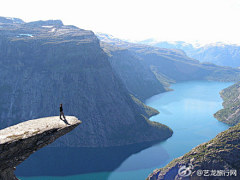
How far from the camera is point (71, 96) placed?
17988 cm

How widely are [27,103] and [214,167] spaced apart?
503 feet

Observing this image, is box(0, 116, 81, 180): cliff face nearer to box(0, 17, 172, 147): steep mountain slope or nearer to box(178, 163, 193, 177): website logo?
box(178, 163, 193, 177): website logo

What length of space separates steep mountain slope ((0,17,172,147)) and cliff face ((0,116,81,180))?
144462 millimetres

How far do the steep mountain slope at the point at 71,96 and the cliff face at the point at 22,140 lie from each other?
144 m

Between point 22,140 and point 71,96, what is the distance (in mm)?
160384

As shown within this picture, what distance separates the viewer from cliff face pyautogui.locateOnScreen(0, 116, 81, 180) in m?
21.9

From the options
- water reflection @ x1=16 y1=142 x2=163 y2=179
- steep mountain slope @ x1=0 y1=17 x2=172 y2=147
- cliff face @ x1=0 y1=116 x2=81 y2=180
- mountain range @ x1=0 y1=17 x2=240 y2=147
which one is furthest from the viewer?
steep mountain slope @ x1=0 y1=17 x2=172 y2=147

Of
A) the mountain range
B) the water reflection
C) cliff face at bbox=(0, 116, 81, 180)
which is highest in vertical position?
cliff face at bbox=(0, 116, 81, 180)

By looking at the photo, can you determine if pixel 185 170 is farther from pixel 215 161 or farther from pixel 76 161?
pixel 76 161

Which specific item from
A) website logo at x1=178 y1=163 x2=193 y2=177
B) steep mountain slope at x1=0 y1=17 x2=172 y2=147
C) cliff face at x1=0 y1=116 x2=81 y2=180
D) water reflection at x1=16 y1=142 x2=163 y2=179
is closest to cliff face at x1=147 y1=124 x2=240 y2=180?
website logo at x1=178 y1=163 x2=193 y2=177

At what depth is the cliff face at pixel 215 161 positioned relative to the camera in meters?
69.3

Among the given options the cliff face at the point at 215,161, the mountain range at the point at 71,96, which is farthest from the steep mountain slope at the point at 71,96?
the cliff face at the point at 215,161

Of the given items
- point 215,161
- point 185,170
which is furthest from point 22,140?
point 185,170

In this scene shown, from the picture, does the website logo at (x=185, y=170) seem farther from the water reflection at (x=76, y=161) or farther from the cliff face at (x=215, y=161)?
the water reflection at (x=76, y=161)
